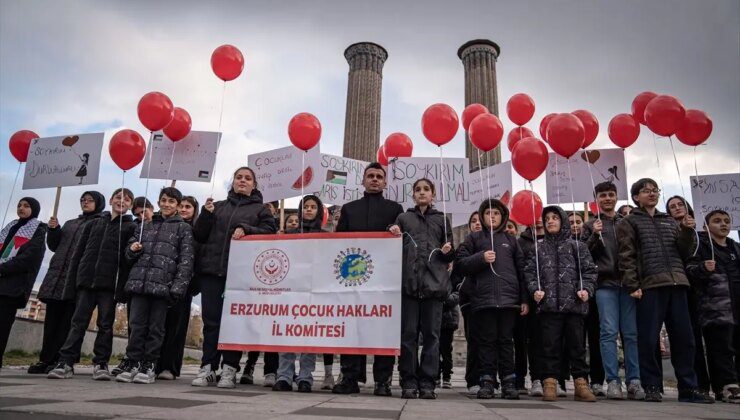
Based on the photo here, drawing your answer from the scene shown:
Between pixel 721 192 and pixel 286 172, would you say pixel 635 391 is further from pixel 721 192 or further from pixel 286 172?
pixel 286 172

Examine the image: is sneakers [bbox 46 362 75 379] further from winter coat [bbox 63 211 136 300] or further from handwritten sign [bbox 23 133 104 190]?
handwritten sign [bbox 23 133 104 190]

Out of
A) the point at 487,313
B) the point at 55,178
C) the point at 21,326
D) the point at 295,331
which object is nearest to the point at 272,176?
the point at 55,178

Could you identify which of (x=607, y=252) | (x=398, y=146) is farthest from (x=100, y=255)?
(x=607, y=252)

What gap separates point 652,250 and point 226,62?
5012 mm

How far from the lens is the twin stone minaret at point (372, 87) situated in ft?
102

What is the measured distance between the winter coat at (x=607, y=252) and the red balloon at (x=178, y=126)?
4604 millimetres

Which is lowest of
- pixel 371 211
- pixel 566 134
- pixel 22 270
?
pixel 22 270

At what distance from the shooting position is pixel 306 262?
3.85 metres

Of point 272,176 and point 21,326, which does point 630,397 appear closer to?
point 272,176

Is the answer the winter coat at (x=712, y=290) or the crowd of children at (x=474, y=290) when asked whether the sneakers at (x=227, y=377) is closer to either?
the crowd of children at (x=474, y=290)

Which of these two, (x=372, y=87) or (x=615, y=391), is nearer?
(x=615, y=391)

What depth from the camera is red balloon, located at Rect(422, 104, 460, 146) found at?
539cm

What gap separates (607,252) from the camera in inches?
165

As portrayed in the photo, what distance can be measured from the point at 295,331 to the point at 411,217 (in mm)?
1278
